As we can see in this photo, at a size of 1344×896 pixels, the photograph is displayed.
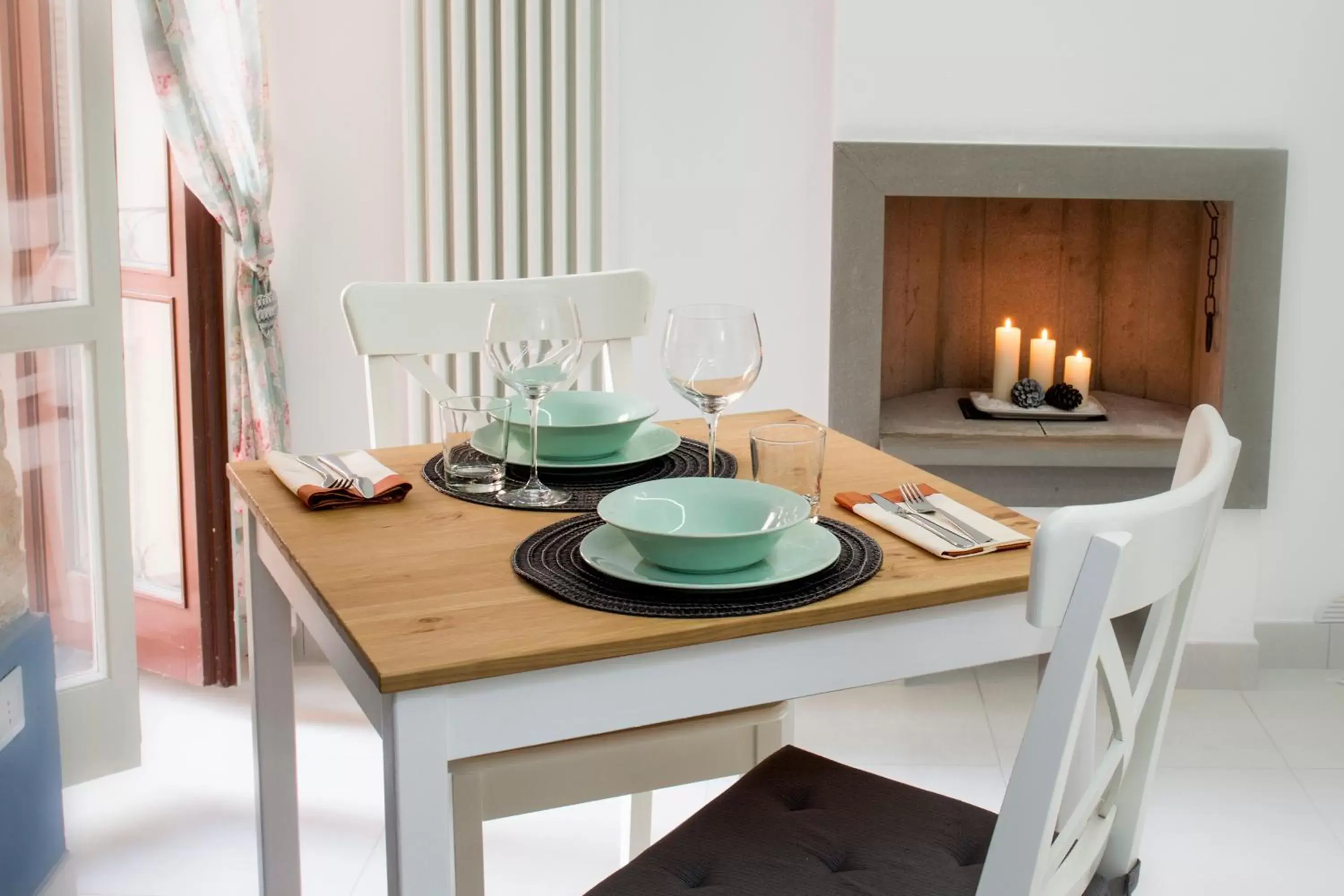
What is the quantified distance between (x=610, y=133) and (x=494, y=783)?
1.80 m

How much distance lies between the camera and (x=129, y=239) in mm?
3057

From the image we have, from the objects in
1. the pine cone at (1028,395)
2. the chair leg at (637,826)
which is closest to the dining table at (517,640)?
the chair leg at (637,826)

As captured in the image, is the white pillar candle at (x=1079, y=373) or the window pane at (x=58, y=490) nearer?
the window pane at (x=58, y=490)

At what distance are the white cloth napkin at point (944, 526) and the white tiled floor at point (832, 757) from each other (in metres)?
1.05

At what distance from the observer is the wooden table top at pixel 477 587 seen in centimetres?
Result: 120

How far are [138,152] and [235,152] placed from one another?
0.24m

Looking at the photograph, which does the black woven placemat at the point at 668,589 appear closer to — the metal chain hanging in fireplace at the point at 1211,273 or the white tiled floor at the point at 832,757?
the white tiled floor at the point at 832,757

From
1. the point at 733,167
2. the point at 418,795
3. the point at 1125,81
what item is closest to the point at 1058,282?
the point at 1125,81

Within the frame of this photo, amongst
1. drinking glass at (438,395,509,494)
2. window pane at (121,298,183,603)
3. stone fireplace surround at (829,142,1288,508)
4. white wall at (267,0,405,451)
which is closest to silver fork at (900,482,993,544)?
drinking glass at (438,395,509,494)

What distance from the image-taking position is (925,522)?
1.53 metres

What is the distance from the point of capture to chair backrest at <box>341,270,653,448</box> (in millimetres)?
2154

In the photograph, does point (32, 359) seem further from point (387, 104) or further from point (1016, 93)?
point (1016, 93)

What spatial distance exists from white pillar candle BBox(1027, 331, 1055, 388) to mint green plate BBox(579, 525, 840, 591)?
1934 millimetres

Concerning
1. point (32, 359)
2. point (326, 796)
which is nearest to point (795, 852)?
point (326, 796)
